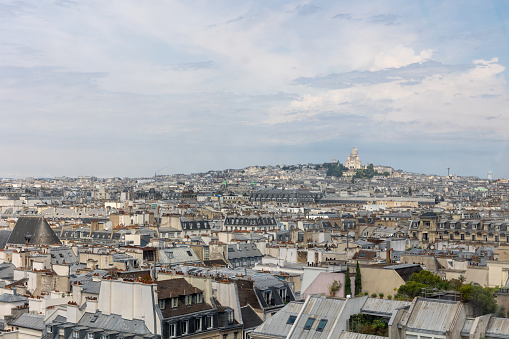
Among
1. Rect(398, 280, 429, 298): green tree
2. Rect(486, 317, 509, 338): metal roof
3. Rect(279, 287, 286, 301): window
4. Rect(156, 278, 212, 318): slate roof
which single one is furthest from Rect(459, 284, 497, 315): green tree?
Rect(279, 287, 286, 301): window

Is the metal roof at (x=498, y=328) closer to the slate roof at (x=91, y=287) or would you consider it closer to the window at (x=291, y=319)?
the window at (x=291, y=319)

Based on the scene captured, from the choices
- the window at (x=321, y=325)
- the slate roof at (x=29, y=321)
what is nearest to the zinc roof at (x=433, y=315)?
the window at (x=321, y=325)

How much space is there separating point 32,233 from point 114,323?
32311 millimetres

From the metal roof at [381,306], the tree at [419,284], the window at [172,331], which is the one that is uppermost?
the tree at [419,284]

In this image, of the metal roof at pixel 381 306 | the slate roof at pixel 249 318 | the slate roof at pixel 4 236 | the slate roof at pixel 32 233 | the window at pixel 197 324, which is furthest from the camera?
the slate roof at pixel 4 236

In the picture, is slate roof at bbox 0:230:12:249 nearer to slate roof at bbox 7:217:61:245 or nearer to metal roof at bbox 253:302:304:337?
slate roof at bbox 7:217:61:245

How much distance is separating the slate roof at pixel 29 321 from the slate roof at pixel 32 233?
1054 inches

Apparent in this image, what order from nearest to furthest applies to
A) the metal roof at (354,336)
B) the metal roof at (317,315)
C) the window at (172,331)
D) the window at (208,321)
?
1. the metal roof at (354,336)
2. the metal roof at (317,315)
3. the window at (172,331)
4. the window at (208,321)

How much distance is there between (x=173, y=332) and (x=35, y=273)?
33.5ft

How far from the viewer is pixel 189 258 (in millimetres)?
43844

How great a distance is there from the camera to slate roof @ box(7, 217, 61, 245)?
170 feet

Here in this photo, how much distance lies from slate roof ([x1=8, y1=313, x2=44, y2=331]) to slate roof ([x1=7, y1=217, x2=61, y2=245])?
87.8ft

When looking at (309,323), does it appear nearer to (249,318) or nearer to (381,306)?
(381,306)

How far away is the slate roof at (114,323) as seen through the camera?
21495mm
